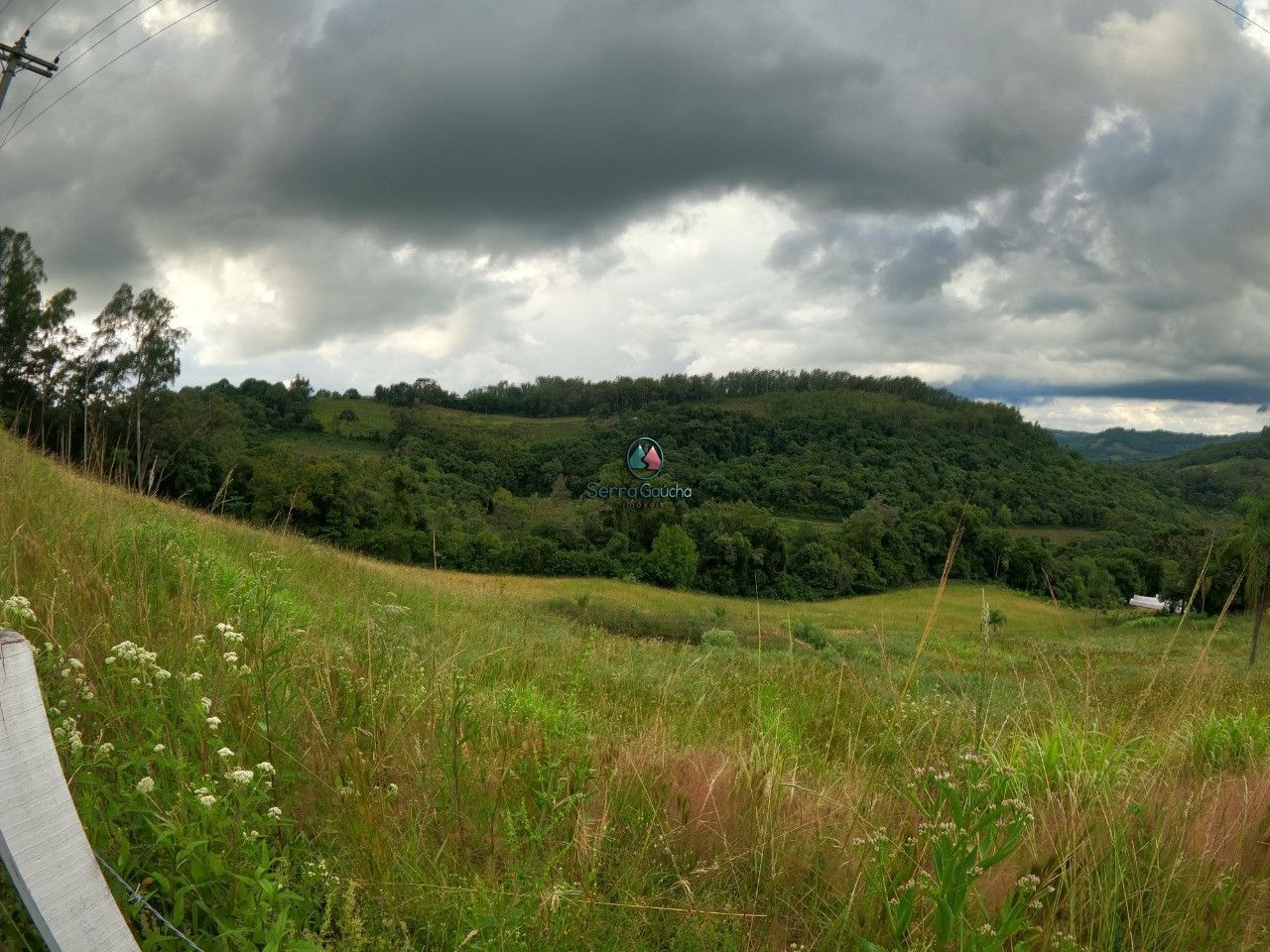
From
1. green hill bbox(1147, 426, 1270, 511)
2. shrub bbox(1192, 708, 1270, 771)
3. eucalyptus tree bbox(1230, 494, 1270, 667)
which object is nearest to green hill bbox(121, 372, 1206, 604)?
green hill bbox(1147, 426, 1270, 511)

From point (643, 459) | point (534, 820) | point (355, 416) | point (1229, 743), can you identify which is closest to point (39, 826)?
point (534, 820)

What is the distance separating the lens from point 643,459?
77.9 metres

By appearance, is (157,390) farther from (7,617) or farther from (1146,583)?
(1146,583)

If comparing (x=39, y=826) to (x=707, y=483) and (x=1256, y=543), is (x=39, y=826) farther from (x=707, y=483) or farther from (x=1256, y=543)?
(x=707, y=483)

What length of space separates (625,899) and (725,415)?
133 meters

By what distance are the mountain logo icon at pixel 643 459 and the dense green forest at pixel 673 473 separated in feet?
14.8

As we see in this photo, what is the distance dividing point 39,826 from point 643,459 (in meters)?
76.6

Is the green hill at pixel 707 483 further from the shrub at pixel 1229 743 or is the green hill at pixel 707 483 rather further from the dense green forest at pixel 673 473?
the shrub at pixel 1229 743

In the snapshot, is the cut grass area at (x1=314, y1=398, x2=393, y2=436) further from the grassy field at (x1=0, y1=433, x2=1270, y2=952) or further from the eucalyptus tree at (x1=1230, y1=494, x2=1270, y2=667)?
the grassy field at (x1=0, y1=433, x2=1270, y2=952)

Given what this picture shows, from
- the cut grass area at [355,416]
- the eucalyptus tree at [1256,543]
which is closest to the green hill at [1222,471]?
the eucalyptus tree at [1256,543]

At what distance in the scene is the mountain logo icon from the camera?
238 ft

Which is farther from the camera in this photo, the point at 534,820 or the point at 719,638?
the point at 719,638

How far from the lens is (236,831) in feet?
7.18

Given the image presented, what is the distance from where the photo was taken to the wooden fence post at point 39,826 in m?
1.23
